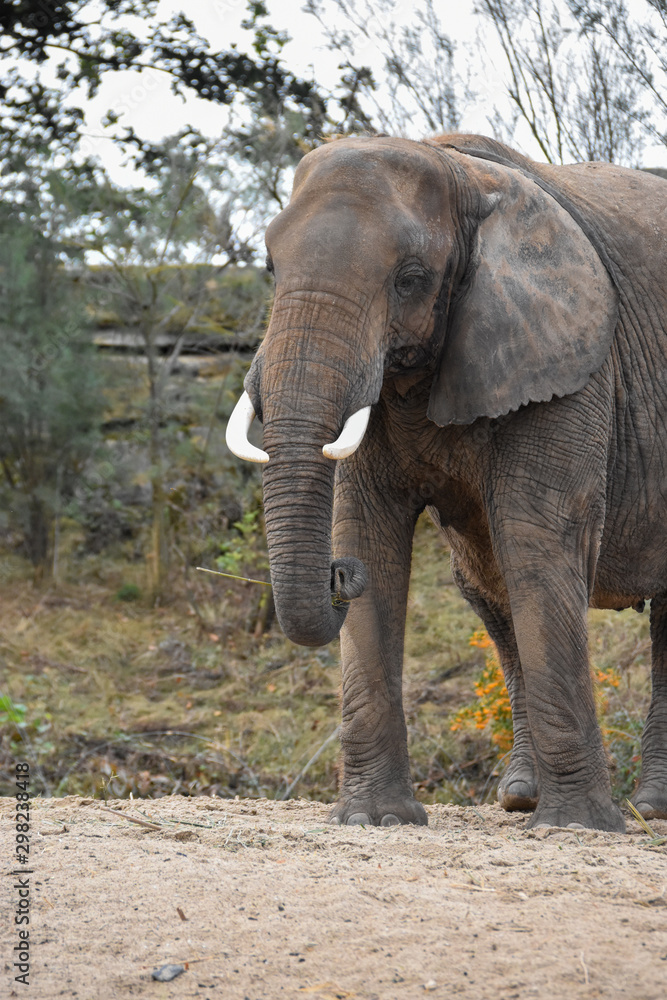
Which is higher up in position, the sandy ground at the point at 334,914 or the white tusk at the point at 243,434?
the white tusk at the point at 243,434

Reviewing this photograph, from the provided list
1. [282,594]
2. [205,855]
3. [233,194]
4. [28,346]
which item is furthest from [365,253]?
[28,346]

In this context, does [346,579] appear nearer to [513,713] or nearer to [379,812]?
[379,812]

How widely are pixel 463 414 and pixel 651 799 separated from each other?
2897 mm

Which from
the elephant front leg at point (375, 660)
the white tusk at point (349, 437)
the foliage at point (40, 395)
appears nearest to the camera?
the white tusk at point (349, 437)

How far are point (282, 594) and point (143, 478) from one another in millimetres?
13621

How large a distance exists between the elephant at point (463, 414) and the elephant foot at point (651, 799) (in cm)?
122

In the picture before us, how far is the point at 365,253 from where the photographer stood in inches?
183

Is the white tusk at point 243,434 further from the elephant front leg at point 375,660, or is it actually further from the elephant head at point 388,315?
the elephant front leg at point 375,660

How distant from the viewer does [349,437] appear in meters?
4.45

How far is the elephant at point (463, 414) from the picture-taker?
15.0 ft

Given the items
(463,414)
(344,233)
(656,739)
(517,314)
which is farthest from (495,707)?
(344,233)

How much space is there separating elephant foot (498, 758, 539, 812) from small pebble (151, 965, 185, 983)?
3856 mm

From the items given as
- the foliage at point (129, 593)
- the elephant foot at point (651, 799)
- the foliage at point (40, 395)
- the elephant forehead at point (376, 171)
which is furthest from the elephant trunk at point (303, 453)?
the foliage at point (40, 395)

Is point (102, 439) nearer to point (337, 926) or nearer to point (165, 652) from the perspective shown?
point (165, 652)
